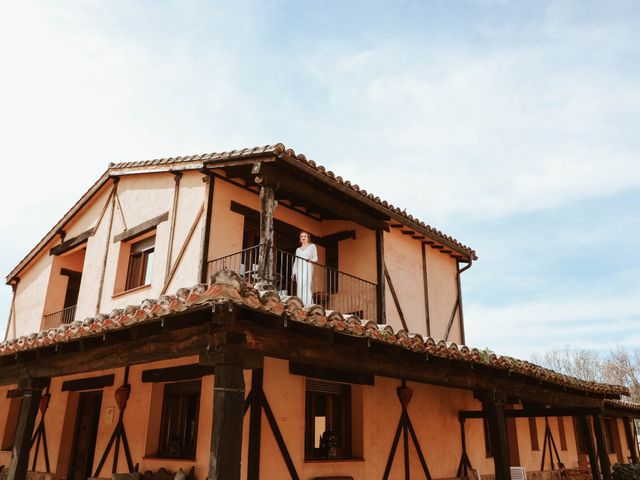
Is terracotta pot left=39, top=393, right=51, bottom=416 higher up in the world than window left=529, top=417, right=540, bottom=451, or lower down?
higher up

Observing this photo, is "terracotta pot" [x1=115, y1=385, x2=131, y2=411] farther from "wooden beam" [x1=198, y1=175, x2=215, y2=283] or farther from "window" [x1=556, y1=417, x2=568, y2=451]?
"window" [x1=556, y1=417, x2=568, y2=451]

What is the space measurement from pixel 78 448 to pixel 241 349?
24.8 feet

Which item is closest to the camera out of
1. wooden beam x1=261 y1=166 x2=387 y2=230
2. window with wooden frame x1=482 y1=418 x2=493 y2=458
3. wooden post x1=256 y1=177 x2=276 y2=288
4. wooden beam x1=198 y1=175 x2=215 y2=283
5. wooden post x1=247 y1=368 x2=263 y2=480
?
wooden post x1=247 y1=368 x2=263 y2=480

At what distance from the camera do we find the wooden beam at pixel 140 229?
10367 millimetres

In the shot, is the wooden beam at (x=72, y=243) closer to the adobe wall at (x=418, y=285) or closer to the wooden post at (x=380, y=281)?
the wooden post at (x=380, y=281)

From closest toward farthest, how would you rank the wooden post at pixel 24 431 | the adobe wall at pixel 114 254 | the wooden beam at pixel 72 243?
the wooden post at pixel 24 431
the adobe wall at pixel 114 254
the wooden beam at pixel 72 243

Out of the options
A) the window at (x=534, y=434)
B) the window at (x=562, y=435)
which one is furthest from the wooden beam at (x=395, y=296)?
the window at (x=562, y=435)

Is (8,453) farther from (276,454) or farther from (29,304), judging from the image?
(276,454)

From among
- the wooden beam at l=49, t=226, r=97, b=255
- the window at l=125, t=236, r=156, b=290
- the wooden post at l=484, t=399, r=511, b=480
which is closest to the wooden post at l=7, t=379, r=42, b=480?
the window at l=125, t=236, r=156, b=290

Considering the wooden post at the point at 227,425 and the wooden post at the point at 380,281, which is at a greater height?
the wooden post at the point at 380,281

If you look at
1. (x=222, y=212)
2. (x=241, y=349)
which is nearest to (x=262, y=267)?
(x=222, y=212)

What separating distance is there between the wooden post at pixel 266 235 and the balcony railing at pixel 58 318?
691 centimetres

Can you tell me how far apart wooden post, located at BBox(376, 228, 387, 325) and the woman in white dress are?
1.70 m

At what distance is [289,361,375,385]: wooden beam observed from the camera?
809 centimetres
